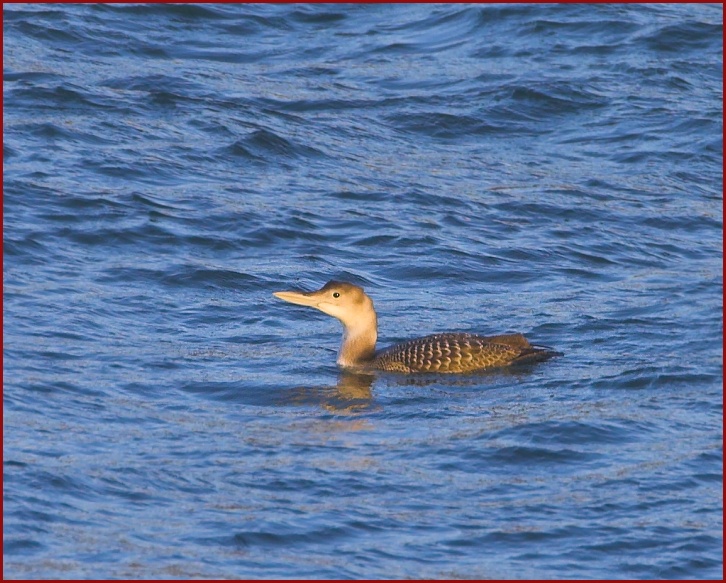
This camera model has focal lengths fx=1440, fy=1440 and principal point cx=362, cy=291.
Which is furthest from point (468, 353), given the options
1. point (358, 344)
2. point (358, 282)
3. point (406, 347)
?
point (358, 282)

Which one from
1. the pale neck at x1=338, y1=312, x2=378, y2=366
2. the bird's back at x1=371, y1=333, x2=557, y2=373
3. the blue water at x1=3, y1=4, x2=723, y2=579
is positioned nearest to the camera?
the blue water at x1=3, y1=4, x2=723, y2=579

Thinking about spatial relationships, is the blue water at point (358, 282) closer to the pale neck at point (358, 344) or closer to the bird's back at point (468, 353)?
the bird's back at point (468, 353)

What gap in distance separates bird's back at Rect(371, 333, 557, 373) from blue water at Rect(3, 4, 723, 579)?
0.46 feet

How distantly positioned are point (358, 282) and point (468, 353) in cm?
236

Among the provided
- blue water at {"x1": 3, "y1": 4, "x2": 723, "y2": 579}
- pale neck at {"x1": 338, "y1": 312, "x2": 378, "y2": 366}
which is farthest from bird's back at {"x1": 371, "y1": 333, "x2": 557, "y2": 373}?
pale neck at {"x1": 338, "y1": 312, "x2": 378, "y2": 366}

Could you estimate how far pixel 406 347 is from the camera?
11.4 m

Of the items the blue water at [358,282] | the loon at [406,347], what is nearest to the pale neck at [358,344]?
the loon at [406,347]

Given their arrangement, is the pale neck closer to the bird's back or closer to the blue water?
the blue water

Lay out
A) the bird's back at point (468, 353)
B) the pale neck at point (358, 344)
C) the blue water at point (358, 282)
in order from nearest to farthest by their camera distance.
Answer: the blue water at point (358, 282), the bird's back at point (468, 353), the pale neck at point (358, 344)

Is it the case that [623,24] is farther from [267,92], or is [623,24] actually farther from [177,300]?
[177,300]

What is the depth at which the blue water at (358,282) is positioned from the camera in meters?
7.99

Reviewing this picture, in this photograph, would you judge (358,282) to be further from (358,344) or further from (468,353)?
(468,353)

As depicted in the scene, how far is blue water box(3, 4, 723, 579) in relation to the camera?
7988 millimetres

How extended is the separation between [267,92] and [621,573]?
10.8 m
